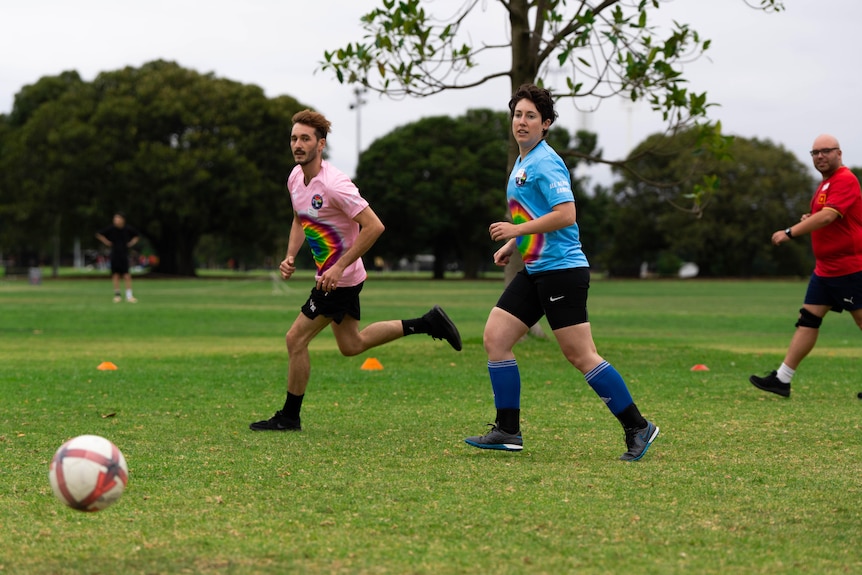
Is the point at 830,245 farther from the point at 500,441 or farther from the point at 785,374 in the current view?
the point at 500,441

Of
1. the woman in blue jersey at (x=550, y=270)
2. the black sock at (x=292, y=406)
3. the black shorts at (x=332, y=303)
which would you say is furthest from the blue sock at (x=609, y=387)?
the black sock at (x=292, y=406)

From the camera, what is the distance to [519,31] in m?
15.1

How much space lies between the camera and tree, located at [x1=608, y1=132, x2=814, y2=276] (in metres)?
75.8

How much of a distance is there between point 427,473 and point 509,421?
101cm

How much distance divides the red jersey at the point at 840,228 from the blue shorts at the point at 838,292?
0.19ft

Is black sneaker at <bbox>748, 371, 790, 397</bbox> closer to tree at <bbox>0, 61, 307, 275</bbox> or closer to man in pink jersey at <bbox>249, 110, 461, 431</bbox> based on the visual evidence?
man in pink jersey at <bbox>249, 110, 461, 431</bbox>

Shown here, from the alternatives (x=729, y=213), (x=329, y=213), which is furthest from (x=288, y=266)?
(x=729, y=213)

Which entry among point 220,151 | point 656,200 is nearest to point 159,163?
point 220,151

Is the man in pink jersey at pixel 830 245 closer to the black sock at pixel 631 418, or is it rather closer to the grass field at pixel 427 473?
the grass field at pixel 427 473

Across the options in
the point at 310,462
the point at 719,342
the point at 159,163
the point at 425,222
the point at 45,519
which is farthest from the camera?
the point at 425,222

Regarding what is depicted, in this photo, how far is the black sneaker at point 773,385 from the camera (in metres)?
10.1

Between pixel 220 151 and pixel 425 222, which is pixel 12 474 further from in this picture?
pixel 425 222

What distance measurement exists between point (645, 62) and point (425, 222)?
190 ft

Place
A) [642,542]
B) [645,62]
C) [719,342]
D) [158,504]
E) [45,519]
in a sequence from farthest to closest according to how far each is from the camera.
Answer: [719,342]
[645,62]
[158,504]
[45,519]
[642,542]
